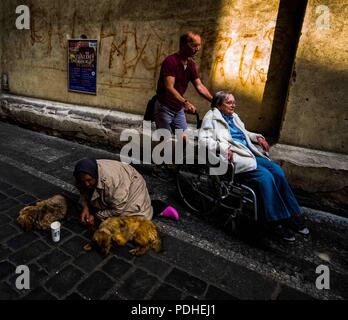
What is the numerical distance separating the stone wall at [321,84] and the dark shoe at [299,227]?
3.87 ft

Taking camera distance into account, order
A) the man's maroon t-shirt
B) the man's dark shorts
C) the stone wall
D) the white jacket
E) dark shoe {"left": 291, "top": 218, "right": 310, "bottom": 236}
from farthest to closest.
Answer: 1. the man's dark shorts
2. the man's maroon t-shirt
3. the stone wall
4. dark shoe {"left": 291, "top": 218, "right": 310, "bottom": 236}
5. the white jacket

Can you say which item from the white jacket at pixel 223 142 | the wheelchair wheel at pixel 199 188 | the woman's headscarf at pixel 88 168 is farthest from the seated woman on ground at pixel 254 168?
the woman's headscarf at pixel 88 168

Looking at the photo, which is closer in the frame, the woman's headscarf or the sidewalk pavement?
the sidewalk pavement

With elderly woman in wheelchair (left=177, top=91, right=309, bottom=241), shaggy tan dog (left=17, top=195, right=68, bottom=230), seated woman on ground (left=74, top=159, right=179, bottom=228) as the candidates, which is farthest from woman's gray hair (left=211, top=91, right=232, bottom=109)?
shaggy tan dog (left=17, top=195, right=68, bottom=230)

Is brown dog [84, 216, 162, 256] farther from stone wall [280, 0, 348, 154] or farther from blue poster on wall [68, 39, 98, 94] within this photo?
blue poster on wall [68, 39, 98, 94]

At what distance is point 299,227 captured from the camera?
11.2 ft

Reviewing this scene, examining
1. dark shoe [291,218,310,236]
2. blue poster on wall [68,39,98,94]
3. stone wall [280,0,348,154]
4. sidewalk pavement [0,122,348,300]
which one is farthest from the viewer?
blue poster on wall [68,39,98,94]

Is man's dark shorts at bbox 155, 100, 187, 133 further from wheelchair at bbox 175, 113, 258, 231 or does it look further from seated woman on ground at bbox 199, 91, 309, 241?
seated woman on ground at bbox 199, 91, 309, 241

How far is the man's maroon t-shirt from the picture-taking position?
3863 mm

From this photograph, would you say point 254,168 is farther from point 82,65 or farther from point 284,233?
point 82,65

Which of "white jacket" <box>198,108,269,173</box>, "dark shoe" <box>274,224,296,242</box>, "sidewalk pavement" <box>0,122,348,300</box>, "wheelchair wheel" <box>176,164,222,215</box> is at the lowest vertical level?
"sidewalk pavement" <box>0,122,348,300</box>

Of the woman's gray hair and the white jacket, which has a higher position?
the woman's gray hair

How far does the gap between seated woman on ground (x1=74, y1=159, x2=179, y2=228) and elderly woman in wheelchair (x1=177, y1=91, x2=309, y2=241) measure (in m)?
0.82

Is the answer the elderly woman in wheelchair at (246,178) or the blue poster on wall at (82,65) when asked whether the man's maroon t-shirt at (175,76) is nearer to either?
the elderly woman in wheelchair at (246,178)
